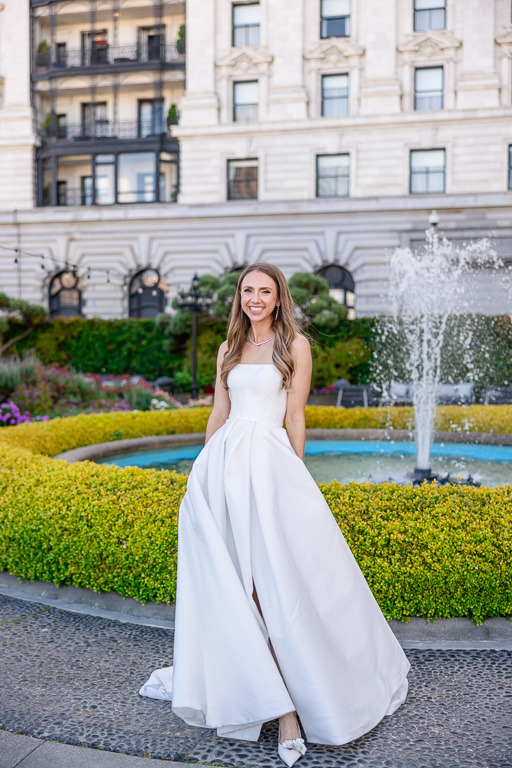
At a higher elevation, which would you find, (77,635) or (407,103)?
(407,103)

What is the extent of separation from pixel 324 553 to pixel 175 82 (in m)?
31.6

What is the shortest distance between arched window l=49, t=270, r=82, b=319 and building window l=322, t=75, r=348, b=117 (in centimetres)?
1340

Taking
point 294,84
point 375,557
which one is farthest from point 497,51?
point 375,557

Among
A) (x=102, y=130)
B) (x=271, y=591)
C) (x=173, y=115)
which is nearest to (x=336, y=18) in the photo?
(x=173, y=115)

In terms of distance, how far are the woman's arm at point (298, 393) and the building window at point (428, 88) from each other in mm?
27821

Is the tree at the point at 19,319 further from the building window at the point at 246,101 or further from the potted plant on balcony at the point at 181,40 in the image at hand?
the potted plant on balcony at the point at 181,40

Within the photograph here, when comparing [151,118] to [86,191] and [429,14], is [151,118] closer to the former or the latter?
[86,191]

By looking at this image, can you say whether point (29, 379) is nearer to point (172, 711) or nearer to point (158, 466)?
point (158, 466)

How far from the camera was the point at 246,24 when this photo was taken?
1169 inches

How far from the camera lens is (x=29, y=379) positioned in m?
13.2

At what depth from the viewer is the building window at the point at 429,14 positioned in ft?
91.3

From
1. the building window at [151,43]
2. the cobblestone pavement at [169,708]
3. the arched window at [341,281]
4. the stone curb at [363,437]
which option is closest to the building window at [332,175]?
the arched window at [341,281]

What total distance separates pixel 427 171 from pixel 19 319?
1727cm

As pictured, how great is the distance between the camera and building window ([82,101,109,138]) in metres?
32.1
